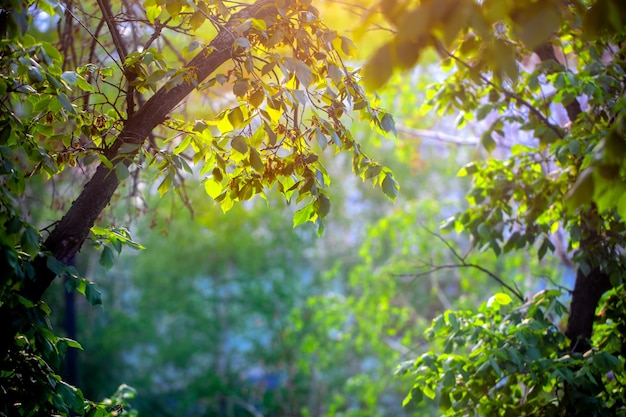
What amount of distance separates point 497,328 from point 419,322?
12.0ft

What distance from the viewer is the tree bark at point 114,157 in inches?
73.0

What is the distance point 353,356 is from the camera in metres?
8.45

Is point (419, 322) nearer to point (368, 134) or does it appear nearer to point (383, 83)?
point (368, 134)

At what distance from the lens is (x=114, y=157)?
1.83m

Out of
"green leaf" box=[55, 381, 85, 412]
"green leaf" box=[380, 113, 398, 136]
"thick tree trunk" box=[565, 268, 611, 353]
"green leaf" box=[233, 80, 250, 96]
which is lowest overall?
"green leaf" box=[55, 381, 85, 412]

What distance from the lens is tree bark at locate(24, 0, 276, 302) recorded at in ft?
6.08

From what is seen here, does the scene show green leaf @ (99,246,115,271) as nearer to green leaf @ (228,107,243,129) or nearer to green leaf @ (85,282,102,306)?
green leaf @ (85,282,102,306)

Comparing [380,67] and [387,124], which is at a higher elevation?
[387,124]

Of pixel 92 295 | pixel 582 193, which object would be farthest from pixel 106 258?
pixel 582 193

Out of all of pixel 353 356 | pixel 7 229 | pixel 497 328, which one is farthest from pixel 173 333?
pixel 7 229

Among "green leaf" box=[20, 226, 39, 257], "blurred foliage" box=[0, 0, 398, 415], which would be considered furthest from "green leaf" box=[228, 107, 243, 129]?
"green leaf" box=[20, 226, 39, 257]

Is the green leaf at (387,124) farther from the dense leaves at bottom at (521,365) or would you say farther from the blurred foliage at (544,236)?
the dense leaves at bottom at (521,365)

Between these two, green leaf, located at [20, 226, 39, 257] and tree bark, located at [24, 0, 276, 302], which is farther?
tree bark, located at [24, 0, 276, 302]

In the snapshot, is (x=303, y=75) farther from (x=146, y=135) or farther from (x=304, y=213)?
(x=146, y=135)
